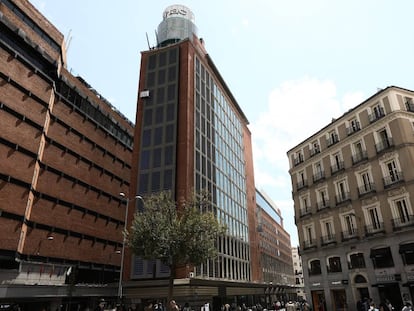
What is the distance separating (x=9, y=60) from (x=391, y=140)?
3990 centimetres

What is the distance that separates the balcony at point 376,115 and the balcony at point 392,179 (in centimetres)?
626

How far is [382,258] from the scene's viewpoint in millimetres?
29641

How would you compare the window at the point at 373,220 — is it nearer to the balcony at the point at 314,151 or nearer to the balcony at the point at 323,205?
the balcony at the point at 323,205

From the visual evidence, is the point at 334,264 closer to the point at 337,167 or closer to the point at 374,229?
the point at 374,229

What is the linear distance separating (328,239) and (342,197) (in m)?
5.05

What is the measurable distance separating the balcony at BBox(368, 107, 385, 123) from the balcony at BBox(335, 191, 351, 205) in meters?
8.35

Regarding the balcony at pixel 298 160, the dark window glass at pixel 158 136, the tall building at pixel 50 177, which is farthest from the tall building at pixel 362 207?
the tall building at pixel 50 177

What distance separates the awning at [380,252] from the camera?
29.1 meters

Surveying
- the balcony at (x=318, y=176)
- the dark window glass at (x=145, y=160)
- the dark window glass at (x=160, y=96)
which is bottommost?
the balcony at (x=318, y=176)

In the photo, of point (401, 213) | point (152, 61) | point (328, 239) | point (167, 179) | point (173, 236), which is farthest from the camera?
point (152, 61)

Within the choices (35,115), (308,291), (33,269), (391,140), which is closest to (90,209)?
(33,269)

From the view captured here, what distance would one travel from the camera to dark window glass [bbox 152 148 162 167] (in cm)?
3878

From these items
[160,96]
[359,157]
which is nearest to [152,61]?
[160,96]

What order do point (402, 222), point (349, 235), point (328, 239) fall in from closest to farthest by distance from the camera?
1. point (402, 222)
2. point (349, 235)
3. point (328, 239)
